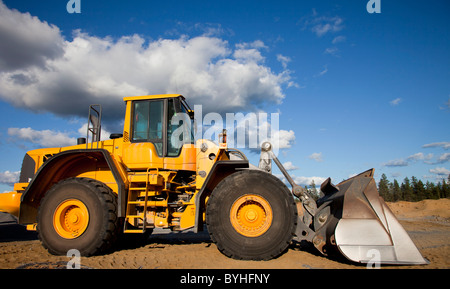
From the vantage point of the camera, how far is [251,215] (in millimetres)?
4840

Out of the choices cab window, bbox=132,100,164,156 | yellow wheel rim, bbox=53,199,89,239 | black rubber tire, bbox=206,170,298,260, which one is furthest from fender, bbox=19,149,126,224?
black rubber tire, bbox=206,170,298,260

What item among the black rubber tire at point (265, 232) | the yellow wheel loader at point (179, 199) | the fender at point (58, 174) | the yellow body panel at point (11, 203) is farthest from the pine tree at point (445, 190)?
the yellow body panel at point (11, 203)

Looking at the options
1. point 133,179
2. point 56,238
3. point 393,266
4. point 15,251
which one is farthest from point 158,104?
point 393,266

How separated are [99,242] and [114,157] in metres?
1.69

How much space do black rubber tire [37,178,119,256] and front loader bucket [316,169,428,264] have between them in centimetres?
413

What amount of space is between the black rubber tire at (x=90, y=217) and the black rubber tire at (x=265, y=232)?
1.97m

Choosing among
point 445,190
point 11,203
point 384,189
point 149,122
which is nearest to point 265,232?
point 149,122

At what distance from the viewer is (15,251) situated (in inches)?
229

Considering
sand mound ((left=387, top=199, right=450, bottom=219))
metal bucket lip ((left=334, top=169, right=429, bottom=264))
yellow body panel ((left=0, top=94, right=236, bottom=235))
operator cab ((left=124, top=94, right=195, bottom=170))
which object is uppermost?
operator cab ((left=124, top=94, right=195, bottom=170))

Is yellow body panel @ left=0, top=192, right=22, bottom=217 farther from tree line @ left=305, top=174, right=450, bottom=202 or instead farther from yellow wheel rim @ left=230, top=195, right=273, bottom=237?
tree line @ left=305, top=174, right=450, bottom=202

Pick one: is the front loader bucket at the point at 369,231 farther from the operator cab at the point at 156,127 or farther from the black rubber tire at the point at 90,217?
the black rubber tire at the point at 90,217

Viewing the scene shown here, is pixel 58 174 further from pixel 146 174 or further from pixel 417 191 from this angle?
pixel 417 191

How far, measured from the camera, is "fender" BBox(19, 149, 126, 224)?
5.38 metres
